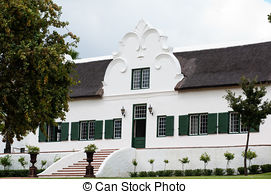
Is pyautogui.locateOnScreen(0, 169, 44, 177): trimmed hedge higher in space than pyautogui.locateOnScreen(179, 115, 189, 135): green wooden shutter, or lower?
lower

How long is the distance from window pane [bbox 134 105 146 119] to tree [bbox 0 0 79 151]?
9631 mm

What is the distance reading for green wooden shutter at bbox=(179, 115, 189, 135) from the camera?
33812 millimetres

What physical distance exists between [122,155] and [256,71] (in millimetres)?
8556

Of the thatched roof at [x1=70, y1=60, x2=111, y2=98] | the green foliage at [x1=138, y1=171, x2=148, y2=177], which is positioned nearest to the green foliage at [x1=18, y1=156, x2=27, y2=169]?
the thatched roof at [x1=70, y1=60, x2=111, y2=98]

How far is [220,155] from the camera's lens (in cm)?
3036

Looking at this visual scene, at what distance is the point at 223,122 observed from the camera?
32719 millimetres

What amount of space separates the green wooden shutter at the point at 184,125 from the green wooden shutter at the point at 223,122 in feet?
6.37

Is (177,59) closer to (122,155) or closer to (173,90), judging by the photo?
(173,90)

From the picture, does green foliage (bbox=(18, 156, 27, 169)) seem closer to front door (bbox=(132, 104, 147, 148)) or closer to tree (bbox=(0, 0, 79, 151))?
front door (bbox=(132, 104, 147, 148))

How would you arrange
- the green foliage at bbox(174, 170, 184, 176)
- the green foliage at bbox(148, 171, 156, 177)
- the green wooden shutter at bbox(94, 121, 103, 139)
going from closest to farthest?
the green foliage at bbox(174, 170, 184, 176)
the green foliage at bbox(148, 171, 156, 177)
the green wooden shutter at bbox(94, 121, 103, 139)

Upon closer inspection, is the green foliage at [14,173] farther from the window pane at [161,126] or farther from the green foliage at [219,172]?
the green foliage at [219,172]

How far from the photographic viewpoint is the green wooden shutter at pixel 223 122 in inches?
1283

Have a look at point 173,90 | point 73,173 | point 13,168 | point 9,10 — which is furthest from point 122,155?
point 9,10

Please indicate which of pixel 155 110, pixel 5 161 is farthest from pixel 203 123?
pixel 5 161
